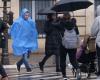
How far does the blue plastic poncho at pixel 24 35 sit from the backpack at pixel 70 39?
10.4ft

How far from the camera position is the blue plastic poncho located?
17.7 meters

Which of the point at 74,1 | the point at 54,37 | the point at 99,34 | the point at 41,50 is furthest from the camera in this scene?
the point at 41,50

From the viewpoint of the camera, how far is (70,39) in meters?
14.6

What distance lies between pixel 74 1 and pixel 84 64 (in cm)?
179

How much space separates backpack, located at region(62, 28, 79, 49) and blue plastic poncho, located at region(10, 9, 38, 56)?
3.18m

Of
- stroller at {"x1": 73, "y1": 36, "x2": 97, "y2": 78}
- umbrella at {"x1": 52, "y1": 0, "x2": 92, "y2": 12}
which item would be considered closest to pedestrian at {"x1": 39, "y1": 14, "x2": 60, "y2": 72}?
umbrella at {"x1": 52, "y1": 0, "x2": 92, "y2": 12}

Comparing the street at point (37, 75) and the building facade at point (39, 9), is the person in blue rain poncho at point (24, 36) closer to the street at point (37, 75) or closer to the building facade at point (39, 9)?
the street at point (37, 75)

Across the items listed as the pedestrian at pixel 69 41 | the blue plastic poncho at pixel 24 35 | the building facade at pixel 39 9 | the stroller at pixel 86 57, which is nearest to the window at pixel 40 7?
the building facade at pixel 39 9

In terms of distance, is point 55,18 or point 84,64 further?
point 55,18

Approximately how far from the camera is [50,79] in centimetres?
1530

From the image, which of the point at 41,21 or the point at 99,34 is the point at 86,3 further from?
the point at 41,21

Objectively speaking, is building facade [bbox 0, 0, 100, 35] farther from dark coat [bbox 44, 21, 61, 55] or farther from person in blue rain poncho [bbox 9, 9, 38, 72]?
dark coat [bbox 44, 21, 61, 55]

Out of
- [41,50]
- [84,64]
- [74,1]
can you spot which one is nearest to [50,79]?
[84,64]

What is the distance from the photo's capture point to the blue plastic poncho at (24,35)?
58.2 ft
